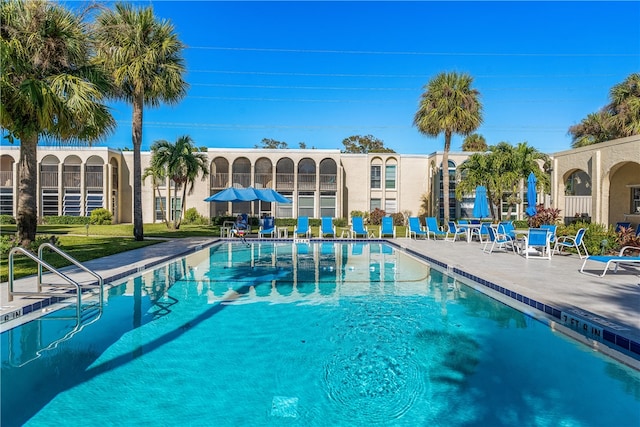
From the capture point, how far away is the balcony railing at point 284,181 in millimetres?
30031

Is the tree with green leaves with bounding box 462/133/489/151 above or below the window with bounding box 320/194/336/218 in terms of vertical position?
above

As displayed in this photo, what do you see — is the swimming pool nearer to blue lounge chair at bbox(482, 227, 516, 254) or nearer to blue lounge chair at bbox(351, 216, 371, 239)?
blue lounge chair at bbox(482, 227, 516, 254)

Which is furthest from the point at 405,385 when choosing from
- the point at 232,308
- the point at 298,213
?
the point at 298,213

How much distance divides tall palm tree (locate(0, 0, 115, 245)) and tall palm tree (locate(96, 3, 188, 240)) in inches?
164

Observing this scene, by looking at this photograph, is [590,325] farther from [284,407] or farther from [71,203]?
[71,203]

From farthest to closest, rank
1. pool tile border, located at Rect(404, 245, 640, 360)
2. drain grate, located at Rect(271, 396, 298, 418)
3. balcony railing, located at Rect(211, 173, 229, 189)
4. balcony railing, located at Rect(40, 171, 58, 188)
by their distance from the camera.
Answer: balcony railing, located at Rect(211, 173, 229, 189) < balcony railing, located at Rect(40, 171, 58, 188) < pool tile border, located at Rect(404, 245, 640, 360) < drain grate, located at Rect(271, 396, 298, 418)

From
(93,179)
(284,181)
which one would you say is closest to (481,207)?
(284,181)

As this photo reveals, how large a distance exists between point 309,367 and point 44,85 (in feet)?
24.1

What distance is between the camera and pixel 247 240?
17578 mm

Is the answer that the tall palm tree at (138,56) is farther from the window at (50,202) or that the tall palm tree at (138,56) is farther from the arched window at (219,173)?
the window at (50,202)

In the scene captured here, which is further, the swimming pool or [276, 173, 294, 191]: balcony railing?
[276, 173, 294, 191]: balcony railing

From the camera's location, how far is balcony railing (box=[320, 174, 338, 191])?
30.0 metres

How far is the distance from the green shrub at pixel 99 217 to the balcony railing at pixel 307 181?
14.3m

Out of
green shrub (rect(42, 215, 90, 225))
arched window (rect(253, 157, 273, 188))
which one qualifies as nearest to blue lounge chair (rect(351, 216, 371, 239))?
arched window (rect(253, 157, 273, 188))
